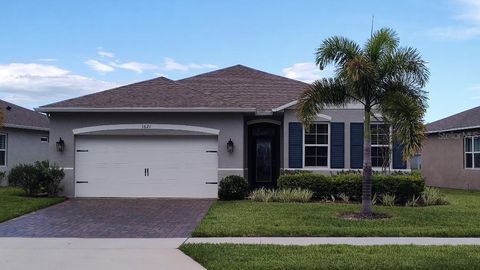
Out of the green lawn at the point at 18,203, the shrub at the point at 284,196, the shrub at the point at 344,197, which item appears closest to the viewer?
the green lawn at the point at 18,203

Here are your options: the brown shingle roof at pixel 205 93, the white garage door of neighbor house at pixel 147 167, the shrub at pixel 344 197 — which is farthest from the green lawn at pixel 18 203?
the shrub at pixel 344 197

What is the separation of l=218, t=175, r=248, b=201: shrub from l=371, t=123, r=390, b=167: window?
4972 millimetres

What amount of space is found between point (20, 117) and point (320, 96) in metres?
19.4

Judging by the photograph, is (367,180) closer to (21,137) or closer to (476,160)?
(476,160)

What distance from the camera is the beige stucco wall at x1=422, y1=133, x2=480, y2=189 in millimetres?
26984

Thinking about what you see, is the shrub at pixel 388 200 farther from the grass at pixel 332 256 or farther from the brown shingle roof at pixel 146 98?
the grass at pixel 332 256

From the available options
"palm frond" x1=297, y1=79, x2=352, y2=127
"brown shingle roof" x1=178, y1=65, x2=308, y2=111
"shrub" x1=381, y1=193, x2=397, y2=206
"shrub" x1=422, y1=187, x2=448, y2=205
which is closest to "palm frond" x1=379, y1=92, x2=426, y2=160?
"palm frond" x1=297, y1=79, x2=352, y2=127

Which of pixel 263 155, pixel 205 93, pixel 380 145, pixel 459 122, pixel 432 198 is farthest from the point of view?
pixel 459 122

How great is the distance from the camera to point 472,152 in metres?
26.5

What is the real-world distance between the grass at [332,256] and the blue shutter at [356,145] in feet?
33.0

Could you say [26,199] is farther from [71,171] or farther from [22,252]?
[22,252]

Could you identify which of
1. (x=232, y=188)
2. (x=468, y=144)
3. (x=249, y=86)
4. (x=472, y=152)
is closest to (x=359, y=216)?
(x=232, y=188)

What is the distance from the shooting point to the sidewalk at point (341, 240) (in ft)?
35.8

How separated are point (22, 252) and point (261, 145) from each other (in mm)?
13614
